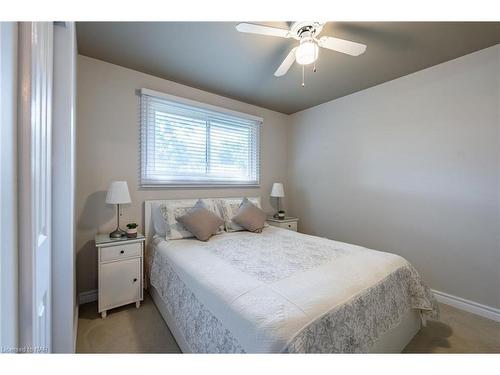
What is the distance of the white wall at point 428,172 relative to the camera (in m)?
1.95

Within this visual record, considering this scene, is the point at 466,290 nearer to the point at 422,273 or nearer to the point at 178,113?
the point at 422,273

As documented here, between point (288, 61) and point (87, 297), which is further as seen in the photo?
point (87, 297)

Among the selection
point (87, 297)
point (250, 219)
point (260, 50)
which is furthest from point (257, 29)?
point (87, 297)

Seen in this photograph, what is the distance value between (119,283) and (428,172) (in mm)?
3369

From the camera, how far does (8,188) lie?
43cm

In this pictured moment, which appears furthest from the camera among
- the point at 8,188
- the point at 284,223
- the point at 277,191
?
the point at 277,191

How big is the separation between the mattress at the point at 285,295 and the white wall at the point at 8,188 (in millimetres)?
790

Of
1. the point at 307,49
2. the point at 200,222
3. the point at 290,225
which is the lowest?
the point at 290,225

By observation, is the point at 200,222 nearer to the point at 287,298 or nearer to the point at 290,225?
the point at 287,298

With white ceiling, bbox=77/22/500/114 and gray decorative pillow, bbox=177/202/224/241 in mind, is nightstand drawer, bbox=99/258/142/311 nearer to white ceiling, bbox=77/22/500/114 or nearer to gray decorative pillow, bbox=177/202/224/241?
gray decorative pillow, bbox=177/202/224/241

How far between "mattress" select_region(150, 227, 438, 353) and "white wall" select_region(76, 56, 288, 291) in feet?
2.68

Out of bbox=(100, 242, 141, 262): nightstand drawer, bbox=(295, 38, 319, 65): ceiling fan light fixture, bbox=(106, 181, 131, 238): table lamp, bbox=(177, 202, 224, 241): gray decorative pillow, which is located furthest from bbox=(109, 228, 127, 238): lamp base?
bbox=(295, 38, 319, 65): ceiling fan light fixture
